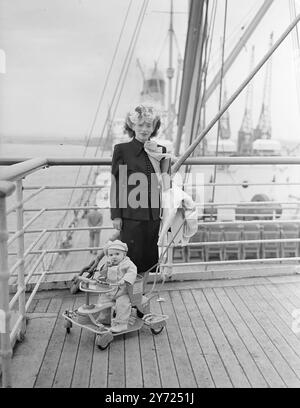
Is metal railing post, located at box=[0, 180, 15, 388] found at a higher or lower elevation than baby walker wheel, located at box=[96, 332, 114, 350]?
higher

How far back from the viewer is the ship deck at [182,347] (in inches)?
68.6

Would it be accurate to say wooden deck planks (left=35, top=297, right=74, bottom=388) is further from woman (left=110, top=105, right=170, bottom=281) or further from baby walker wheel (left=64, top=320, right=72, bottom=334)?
woman (left=110, top=105, right=170, bottom=281)

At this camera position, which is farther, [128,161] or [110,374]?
[128,161]

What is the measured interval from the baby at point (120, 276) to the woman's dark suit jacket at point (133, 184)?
7.0 inches

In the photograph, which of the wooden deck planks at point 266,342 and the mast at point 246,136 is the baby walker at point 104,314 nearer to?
the wooden deck planks at point 266,342

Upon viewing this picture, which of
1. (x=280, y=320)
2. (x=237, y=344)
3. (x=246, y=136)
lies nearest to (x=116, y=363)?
(x=237, y=344)

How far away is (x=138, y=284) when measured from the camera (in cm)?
213

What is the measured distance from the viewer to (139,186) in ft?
6.84

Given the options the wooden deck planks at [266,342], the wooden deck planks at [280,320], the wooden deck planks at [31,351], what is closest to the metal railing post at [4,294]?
the wooden deck planks at [31,351]

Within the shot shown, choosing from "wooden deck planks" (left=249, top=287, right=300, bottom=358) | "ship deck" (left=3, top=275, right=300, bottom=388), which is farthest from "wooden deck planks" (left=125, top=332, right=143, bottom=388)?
"wooden deck planks" (left=249, top=287, right=300, bottom=358)

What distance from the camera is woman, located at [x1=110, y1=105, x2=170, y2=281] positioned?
208cm
